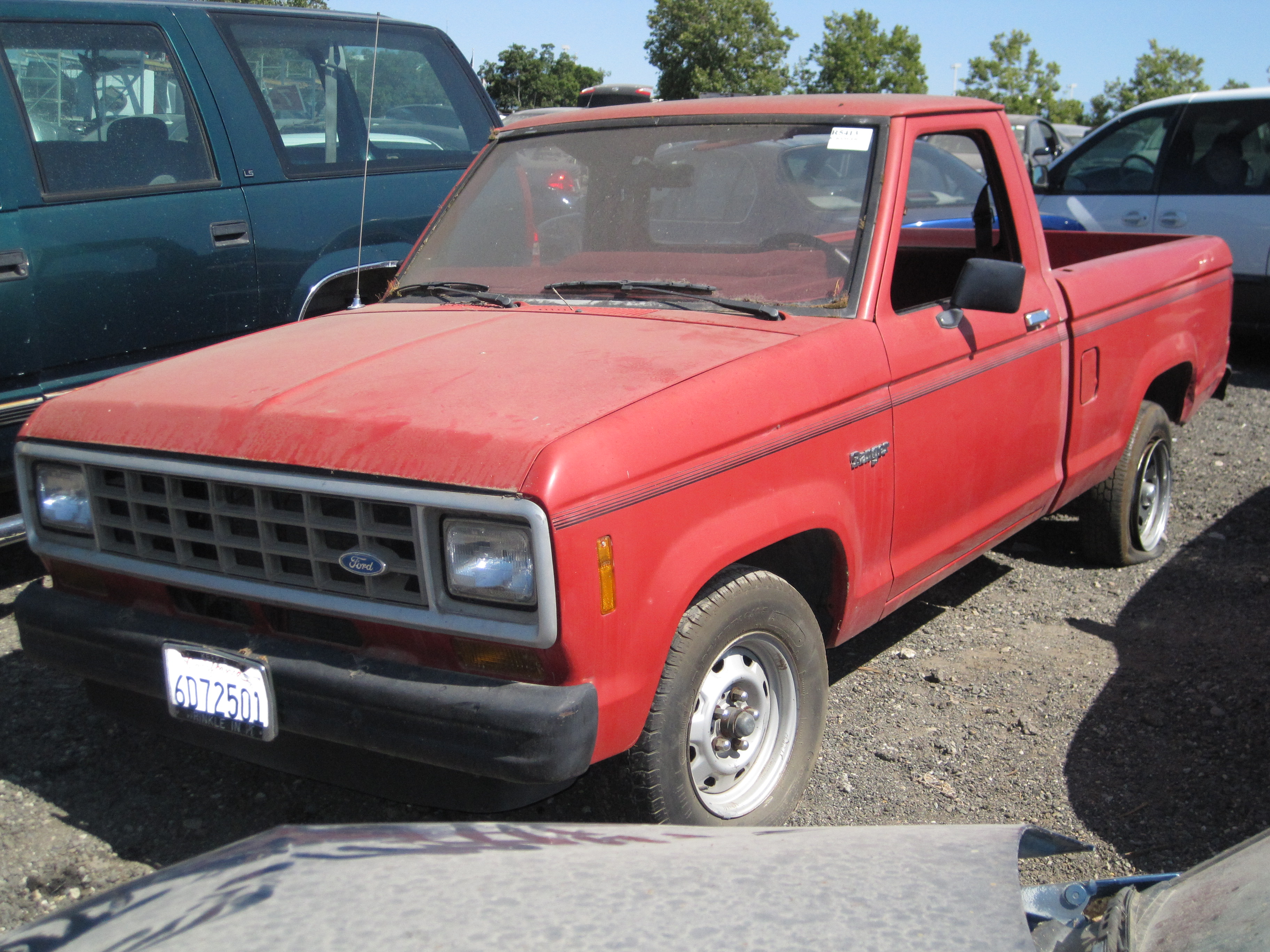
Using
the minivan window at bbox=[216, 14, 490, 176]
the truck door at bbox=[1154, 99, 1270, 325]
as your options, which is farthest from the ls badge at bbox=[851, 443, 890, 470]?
the truck door at bbox=[1154, 99, 1270, 325]

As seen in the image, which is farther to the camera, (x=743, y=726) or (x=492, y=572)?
(x=743, y=726)

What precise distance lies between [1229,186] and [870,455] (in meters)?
6.47

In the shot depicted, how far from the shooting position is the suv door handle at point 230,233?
15.3 feet

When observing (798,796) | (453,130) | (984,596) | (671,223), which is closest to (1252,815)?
(798,796)

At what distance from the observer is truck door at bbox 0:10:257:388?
4254mm

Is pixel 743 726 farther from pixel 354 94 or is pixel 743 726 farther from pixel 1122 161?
pixel 1122 161

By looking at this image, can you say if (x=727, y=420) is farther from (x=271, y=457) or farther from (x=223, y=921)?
(x=223, y=921)

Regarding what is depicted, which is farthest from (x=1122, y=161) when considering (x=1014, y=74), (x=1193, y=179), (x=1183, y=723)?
(x=1014, y=74)

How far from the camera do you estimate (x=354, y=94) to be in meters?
5.45

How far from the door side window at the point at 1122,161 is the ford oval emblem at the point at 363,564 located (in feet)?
25.4

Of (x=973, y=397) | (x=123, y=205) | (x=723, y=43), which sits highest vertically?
(x=723, y=43)

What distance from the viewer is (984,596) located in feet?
14.9

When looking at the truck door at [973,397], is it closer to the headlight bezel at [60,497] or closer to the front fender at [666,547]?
the front fender at [666,547]

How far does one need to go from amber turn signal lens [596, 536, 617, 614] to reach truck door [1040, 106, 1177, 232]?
729 centimetres
